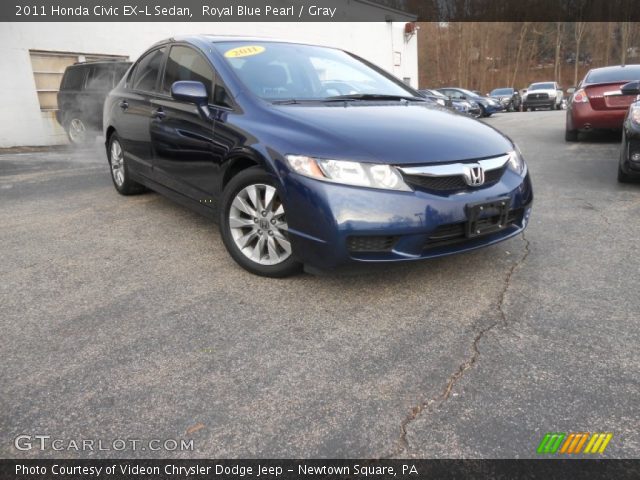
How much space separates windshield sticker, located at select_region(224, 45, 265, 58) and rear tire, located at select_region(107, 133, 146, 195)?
6.17 ft

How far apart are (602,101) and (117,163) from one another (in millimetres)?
7155

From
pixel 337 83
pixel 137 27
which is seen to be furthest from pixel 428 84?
pixel 337 83

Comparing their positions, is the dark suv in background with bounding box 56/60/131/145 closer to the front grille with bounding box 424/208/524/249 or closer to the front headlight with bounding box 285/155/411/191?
the front headlight with bounding box 285/155/411/191

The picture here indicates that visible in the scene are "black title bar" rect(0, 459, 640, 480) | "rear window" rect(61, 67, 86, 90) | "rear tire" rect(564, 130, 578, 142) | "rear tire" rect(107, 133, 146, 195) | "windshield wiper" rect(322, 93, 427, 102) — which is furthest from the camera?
"rear window" rect(61, 67, 86, 90)

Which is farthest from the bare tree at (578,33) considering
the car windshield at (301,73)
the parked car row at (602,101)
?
the car windshield at (301,73)

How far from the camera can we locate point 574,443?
170cm

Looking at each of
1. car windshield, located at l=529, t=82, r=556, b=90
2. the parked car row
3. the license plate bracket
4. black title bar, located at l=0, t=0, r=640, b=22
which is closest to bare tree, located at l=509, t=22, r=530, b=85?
black title bar, located at l=0, t=0, r=640, b=22

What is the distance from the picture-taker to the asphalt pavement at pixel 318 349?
1787 mm

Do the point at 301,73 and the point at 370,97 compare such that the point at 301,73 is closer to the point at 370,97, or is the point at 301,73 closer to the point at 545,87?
the point at 370,97

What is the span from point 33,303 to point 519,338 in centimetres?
258

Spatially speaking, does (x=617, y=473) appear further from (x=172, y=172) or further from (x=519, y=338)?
(x=172, y=172)

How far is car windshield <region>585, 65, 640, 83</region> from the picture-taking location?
8008mm

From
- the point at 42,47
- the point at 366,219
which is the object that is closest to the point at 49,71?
the point at 42,47

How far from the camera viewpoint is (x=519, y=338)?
2363 mm
